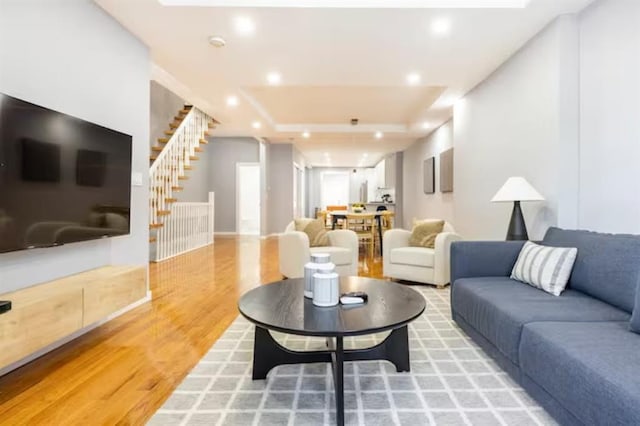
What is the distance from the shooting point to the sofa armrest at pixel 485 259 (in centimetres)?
265

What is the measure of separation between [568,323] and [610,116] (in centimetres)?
177

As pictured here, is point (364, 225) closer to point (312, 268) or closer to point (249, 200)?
point (312, 268)

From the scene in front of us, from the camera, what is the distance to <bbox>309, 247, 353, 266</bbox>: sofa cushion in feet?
13.6

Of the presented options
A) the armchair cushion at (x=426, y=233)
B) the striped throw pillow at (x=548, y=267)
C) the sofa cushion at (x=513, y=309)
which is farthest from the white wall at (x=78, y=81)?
the striped throw pillow at (x=548, y=267)

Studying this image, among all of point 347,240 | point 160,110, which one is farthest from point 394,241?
point 160,110

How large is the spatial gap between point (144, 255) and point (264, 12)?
2.45 m

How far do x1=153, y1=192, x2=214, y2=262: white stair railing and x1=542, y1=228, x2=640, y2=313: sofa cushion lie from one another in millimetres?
5616

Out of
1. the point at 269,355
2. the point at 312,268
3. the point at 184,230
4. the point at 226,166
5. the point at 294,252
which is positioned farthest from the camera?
the point at 226,166

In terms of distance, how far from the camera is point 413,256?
4.03m

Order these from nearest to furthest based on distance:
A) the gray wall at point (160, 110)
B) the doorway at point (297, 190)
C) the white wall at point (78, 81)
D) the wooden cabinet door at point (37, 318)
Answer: the wooden cabinet door at point (37, 318)
the white wall at point (78, 81)
the gray wall at point (160, 110)
the doorway at point (297, 190)

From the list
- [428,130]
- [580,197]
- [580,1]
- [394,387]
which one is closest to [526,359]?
[394,387]

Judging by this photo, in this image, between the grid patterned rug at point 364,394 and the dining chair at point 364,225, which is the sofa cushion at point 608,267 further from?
the dining chair at point 364,225

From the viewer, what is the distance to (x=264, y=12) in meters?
2.77

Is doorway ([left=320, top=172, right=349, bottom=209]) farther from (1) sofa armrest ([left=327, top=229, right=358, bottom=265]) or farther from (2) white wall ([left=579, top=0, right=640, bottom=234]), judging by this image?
(2) white wall ([left=579, top=0, right=640, bottom=234])
